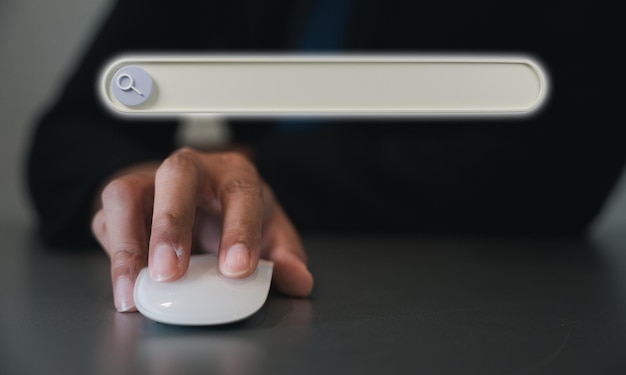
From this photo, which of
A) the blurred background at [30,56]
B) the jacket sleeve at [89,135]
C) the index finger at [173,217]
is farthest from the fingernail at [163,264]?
the blurred background at [30,56]

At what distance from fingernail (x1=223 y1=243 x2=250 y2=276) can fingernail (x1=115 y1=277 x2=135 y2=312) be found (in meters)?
0.08

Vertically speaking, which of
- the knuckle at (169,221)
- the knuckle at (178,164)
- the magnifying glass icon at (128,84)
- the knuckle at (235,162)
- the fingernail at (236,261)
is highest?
the knuckle at (235,162)

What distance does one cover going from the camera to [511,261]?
25.6 inches

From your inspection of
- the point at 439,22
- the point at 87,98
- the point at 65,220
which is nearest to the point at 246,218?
the point at 65,220

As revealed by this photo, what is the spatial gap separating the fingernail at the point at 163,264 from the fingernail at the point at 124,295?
0.05m

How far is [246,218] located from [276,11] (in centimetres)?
79

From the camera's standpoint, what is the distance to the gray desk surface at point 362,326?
A: 33 cm

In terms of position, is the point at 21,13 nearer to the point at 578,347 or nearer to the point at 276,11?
the point at 276,11

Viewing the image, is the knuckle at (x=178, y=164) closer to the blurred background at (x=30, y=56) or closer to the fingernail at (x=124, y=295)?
the fingernail at (x=124, y=295)

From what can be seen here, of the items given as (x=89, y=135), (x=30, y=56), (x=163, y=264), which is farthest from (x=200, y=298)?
(x=30, y=56)

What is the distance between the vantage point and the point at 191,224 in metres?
0.43

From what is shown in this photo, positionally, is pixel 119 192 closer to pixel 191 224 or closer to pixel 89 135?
pixel 191 224

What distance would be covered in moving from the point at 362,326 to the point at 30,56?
1201 millimetres

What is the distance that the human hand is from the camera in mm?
402
